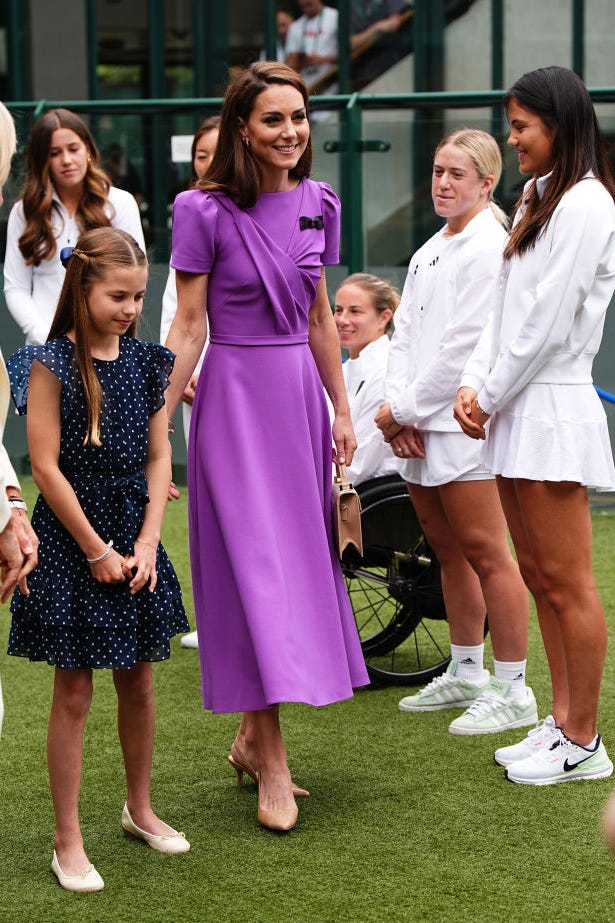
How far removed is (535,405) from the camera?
3605mm

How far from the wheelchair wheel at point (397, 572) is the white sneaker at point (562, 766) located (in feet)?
3.26

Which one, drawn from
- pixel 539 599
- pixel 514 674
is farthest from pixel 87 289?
pixel 514 674

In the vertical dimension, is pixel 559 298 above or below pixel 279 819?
above

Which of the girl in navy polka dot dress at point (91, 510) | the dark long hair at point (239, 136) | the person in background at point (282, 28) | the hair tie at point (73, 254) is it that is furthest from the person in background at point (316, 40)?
the girl in navy polka dot dress at point (91, 510)

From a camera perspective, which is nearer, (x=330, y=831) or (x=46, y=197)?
(x=330, y=831)

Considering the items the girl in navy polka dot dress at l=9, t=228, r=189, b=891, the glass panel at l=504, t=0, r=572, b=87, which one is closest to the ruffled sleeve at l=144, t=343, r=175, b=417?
the girl in navy polka dot dress at l=9, t=228, r=189, b=891

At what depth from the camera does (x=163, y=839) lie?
11.0ft

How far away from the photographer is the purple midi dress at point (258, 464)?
3543 millimetres

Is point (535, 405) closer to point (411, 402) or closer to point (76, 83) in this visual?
point (411, 402)

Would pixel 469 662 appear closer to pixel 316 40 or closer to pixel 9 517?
pixel 9 517

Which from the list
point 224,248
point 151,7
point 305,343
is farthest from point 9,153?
point 151,7

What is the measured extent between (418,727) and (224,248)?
1639 mm

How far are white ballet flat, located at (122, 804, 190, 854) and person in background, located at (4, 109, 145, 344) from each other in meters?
2.60

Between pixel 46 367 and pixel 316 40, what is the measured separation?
970cm
